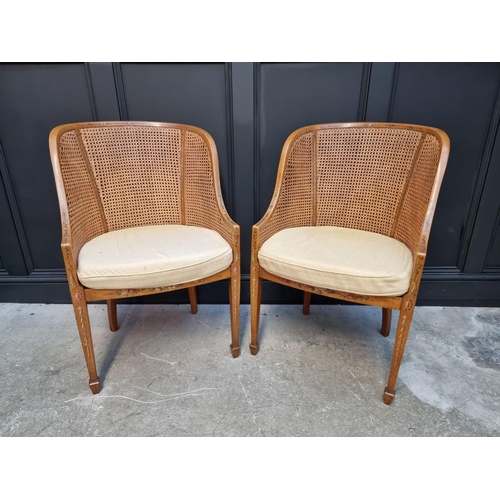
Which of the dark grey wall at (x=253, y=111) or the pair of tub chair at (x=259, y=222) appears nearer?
the pair of tub chair at (x=259, y=222)

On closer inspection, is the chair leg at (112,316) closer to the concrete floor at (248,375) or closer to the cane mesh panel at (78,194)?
the concrete floor at (248,375)

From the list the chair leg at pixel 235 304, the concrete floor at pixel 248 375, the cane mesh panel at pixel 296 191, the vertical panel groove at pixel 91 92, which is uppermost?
the vertical panel groove at pixel 91 92

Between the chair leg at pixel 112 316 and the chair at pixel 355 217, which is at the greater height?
the chair at pixel 355 217

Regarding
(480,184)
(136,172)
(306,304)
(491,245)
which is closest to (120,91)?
(136,172)

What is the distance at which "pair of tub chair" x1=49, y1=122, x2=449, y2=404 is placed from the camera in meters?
1.22

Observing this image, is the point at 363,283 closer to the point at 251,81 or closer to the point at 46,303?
the point at 251,81

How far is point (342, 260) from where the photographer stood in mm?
1263

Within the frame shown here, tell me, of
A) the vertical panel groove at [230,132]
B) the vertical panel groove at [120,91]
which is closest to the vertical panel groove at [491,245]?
the vertical panel groove at [230,132]

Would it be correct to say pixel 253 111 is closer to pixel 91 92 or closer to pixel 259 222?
pixel 259 222

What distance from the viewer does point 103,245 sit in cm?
137

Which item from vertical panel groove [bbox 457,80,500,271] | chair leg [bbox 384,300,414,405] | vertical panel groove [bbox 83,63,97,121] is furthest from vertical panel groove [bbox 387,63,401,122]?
vertical panel groove [bbox 83,63,97,121]

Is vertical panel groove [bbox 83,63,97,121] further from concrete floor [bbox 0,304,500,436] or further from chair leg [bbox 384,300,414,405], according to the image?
chair leg [bbox 384,300,414,405]

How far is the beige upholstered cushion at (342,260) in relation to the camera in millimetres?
1178

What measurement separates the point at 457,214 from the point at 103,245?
1715 mm
